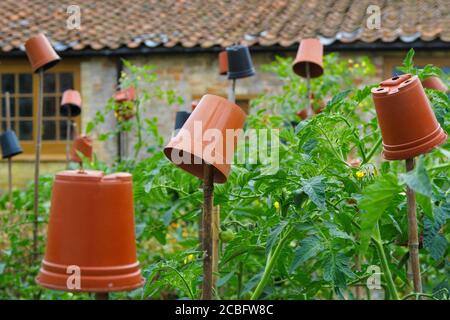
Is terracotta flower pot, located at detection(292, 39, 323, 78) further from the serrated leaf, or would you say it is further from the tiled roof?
the tiled roof

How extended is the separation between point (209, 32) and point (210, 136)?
11.9 m

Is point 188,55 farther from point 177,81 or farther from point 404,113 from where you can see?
point 404,113

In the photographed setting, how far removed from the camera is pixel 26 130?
14.4 meters

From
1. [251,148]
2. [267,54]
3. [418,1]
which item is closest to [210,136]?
[251,148]

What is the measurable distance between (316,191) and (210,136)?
0.31 m

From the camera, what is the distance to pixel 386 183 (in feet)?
5.24

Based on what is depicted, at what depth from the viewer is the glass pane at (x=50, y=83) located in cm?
1425

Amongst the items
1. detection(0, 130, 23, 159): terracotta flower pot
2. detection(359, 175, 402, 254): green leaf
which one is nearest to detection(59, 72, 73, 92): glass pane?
detection(0, 130, 23, 159): terracotta flower pot

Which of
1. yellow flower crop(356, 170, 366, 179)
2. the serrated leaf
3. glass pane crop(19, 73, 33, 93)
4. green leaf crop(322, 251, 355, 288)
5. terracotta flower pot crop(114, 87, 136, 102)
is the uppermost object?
glass pane crop(19, 73, 33, 93)

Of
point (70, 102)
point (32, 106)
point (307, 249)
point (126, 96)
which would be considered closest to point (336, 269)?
→ point (307, 249)

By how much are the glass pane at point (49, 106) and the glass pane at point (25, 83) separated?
0.28m

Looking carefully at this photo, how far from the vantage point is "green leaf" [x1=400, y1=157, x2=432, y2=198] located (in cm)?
147

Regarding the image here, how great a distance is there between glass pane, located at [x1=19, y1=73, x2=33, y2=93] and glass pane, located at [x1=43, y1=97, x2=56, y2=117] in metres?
0.28

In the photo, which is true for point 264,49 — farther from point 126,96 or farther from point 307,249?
point 307,249
